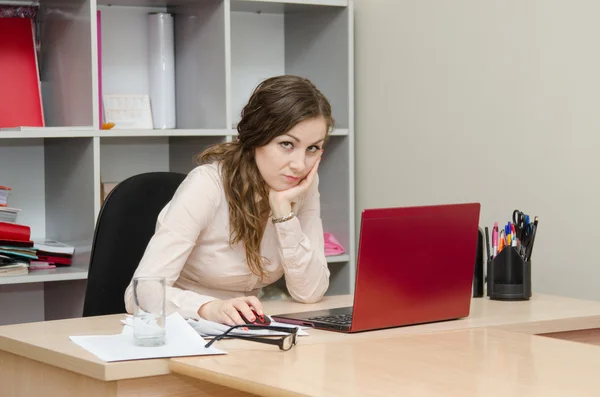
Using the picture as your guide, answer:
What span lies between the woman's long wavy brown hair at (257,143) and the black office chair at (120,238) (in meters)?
0.24

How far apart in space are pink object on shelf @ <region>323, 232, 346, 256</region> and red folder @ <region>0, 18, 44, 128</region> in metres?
1.10

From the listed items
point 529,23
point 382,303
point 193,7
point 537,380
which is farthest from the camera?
point 193,7

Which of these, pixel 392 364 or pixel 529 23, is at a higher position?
pixel 529 23

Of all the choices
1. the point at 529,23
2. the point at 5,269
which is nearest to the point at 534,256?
the point at 529,23

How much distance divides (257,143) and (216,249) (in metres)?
0.27

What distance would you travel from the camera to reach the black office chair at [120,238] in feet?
7.14

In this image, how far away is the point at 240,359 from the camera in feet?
4.69

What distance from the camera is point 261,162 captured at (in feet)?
6.92

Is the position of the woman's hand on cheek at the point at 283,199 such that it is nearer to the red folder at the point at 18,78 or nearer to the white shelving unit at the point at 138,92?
the white shelving unit at the point at 138,92

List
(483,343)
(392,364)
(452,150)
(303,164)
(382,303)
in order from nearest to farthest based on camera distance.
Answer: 1. (392,364)
2. (483,343)
3. (382,303)
4. (303,164)
5. (452,150)

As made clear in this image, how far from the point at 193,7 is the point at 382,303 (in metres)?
1.78

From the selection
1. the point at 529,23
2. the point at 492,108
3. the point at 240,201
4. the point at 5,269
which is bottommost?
the point at 5,269

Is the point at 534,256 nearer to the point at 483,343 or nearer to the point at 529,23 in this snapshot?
the point at 529,23

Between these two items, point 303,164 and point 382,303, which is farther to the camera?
point 303,164
